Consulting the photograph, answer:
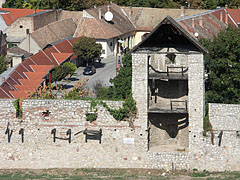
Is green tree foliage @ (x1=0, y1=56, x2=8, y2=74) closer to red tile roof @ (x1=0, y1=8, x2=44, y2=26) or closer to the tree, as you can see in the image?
the tree

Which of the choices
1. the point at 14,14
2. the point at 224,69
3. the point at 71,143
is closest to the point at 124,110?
the point at 71,143

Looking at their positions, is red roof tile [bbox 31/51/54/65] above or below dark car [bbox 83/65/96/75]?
above

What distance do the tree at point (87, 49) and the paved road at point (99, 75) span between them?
4.30 feet

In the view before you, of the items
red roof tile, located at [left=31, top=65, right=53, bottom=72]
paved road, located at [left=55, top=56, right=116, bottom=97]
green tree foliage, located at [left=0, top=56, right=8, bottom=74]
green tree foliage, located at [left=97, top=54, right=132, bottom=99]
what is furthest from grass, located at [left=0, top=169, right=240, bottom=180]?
green tree foliage, located at [left=0, top=56, right=8, bottom=74]

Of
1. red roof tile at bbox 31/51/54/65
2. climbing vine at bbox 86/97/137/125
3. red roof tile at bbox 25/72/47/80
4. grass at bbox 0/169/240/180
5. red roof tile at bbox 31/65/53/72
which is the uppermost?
red roof tile at bbox 31/51/54/65

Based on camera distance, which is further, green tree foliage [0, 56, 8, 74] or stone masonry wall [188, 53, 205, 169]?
green tree foliage [0, 56, 8, 74]

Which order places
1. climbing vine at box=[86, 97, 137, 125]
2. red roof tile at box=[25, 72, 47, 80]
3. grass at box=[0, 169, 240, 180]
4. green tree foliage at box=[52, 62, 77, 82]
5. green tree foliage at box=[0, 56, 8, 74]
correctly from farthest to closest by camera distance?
green tree foliage at box=[0, 56, 8, 74], green tree foliage at box=[52, 62, 77, 82], red roof tile at box=[25, 72, 47, 80], climbing vine at box=[86, 97, 137, 125], grass at box=[0, 169, 240, 180]

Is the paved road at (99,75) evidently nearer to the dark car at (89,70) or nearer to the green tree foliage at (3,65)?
the dark car at (89,70)

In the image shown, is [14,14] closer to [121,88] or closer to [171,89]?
[121,88]

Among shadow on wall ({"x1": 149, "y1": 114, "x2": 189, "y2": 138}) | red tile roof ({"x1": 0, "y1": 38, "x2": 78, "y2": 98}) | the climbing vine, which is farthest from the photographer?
red tile roof ({"x1": 0, "y1": 38, "x2": 78, "y2": 98})

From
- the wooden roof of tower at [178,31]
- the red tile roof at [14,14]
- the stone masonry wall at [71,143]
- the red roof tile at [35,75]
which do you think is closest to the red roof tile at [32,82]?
the red roof tile at [35,75]

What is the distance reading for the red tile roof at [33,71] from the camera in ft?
144

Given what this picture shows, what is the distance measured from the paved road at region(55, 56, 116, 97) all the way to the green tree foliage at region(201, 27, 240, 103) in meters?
13.9

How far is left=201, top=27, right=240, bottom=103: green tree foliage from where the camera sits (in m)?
38.4
